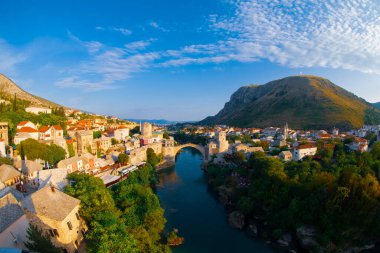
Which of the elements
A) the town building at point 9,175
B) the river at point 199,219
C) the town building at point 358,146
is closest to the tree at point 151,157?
the river at point 199,219

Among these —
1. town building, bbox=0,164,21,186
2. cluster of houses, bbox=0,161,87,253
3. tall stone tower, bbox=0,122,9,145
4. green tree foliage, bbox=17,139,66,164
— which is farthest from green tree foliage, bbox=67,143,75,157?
cluster of houses, bbox=0,161,87,253

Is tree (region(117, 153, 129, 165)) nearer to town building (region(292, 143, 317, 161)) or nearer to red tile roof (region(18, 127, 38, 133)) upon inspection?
red tile roof (region(18, 127, 38, 133))

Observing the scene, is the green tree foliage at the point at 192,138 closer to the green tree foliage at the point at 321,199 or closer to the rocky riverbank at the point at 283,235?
the green tree foliage at the point at 321,199

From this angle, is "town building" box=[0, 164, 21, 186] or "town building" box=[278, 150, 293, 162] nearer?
"town building" box=[0, 164, 21, 186]

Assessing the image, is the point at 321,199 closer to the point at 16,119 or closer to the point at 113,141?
the point at 113,141

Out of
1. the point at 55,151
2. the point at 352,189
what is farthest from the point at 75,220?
the point at 352,189

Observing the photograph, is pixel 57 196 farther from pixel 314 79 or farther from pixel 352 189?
pixel 314 79

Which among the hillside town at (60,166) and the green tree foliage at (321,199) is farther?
the green tree foliage at (321,199)
